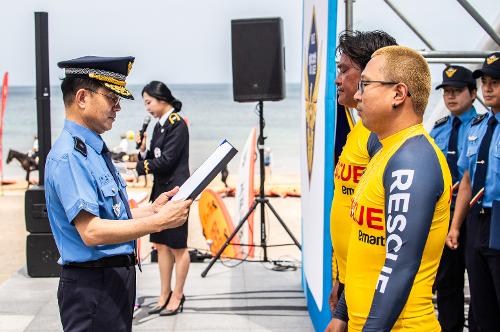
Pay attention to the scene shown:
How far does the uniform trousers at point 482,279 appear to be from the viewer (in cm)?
395

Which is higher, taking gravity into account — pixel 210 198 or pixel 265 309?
pixel 210 198

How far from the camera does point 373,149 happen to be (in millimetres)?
→ 2633

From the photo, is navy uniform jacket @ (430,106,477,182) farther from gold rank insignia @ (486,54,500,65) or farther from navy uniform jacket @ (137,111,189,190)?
navy uniform jacket @ (137,111,189,190)

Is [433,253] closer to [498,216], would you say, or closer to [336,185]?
[336,185]

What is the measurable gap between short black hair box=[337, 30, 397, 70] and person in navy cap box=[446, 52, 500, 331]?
1427 millimetres

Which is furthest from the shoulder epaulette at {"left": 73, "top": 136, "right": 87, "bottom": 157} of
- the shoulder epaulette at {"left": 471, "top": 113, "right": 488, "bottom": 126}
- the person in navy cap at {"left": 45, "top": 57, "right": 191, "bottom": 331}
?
the shoulder epaulette at {"left": 471, "top": 113, "right": 488, "bottom": 126}

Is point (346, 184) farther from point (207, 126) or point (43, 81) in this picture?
→ point (207, 126)

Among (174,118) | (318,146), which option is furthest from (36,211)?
(318,146)

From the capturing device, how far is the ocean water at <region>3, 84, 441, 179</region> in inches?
1238

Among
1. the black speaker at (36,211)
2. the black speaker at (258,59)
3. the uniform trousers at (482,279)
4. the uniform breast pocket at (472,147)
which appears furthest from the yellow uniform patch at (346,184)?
the black speaker at (36,211)

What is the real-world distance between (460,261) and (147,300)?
250 centimetres

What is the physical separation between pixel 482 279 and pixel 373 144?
1749 mm

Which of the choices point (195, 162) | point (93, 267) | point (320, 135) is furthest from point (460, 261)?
point (195, 162)

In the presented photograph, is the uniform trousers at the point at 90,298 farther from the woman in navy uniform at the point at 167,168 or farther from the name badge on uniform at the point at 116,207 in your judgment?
the woman in navy uniform at the point at 167,168
